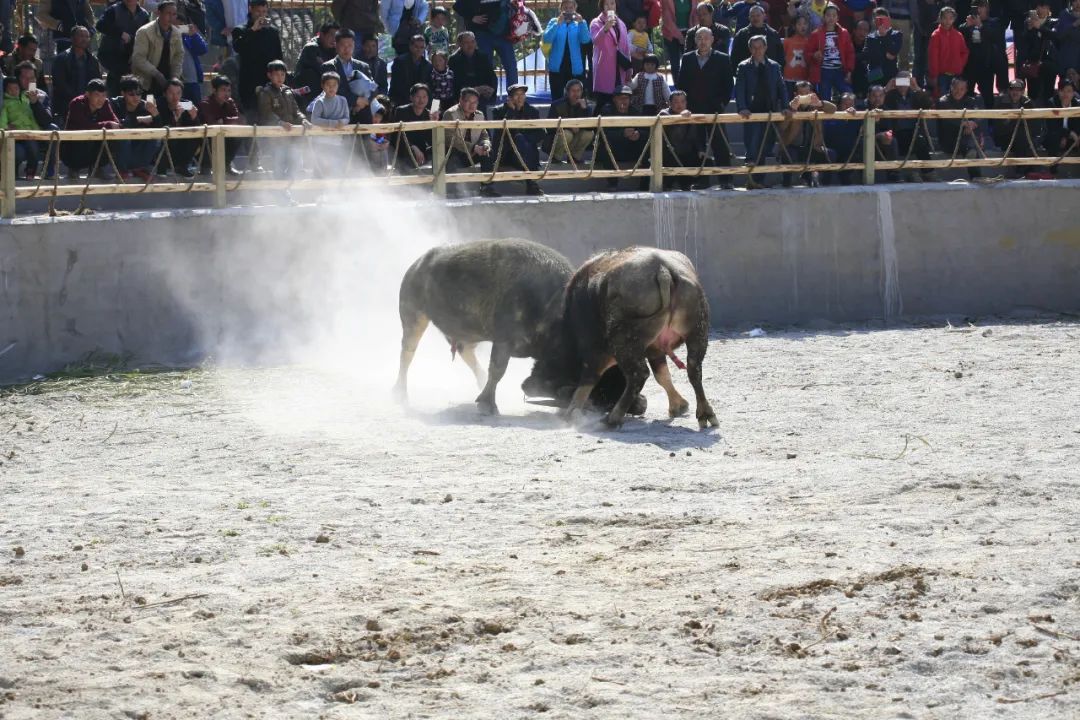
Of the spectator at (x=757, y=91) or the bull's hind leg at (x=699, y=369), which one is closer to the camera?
the bull's hind leg at (x=699, y=369)

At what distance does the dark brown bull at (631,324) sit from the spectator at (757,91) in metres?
5.77

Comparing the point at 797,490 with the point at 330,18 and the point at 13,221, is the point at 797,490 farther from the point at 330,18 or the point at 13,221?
the point at 330,18

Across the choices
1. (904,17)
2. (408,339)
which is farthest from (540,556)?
(904,17)

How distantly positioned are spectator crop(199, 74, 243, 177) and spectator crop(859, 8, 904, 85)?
25.2 ft

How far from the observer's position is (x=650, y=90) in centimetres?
1742

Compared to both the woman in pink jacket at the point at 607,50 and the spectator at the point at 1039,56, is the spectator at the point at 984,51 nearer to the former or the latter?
the spectator at the point at 1039,56

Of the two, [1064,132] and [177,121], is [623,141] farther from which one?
[1064,132]

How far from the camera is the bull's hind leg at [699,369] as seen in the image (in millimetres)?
11125

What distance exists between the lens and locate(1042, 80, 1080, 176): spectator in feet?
57.3

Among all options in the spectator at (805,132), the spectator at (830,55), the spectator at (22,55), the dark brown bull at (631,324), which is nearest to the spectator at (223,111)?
the spectator at (22,55)

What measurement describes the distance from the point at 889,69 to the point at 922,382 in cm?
702

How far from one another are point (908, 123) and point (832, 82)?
55.7 inches

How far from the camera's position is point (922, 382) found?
500 inches

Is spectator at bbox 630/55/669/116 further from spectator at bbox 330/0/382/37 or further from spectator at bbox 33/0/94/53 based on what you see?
spectator at bbox 33/0/94/53
